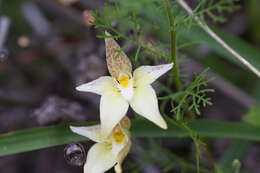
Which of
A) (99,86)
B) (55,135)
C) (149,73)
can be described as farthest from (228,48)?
(55,135)

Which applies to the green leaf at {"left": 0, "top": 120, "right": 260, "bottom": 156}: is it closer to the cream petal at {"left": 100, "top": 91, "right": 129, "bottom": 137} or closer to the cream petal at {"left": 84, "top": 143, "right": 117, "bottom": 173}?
the cream petal at {"left": 84, "top": 143, "right": 117, "bottom": 173}

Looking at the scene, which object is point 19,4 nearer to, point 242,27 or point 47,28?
point 47,28

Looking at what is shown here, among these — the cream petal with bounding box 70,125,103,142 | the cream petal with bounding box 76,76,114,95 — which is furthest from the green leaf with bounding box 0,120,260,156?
the cream petal with bounding box 76,76,114,95

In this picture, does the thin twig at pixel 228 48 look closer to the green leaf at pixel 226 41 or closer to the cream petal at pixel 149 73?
the green leaf at pixel 226 41

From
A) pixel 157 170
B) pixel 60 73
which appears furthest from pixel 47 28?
pixel 157 170

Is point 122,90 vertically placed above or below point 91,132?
above

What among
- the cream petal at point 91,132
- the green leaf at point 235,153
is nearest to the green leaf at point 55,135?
the cream petal at point 91,132

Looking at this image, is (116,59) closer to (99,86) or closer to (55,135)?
(99,86)
